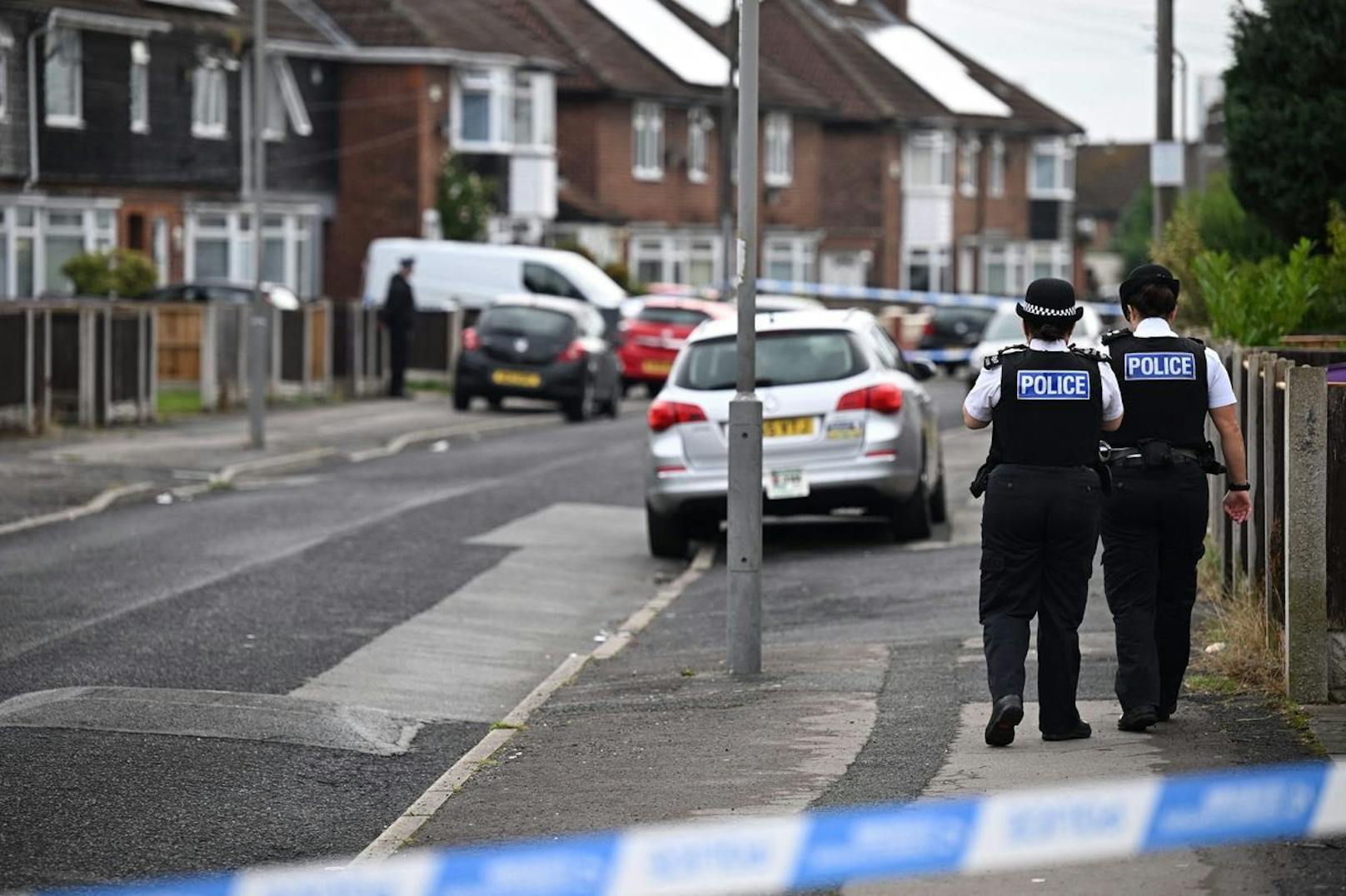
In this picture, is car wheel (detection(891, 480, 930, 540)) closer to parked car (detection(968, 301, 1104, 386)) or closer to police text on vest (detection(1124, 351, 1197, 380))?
police text on vest (detection(1124, 351, 1197, 380))

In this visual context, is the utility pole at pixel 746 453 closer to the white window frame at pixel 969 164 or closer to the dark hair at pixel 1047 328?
the dark hair at pixel 1047 328

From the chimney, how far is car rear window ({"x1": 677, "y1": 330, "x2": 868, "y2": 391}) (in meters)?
68.6

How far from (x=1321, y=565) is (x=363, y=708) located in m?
4.02

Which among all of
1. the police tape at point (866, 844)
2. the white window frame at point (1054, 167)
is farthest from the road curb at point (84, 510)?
the white window frame at point (1054, 167)

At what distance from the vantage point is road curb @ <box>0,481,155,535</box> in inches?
701

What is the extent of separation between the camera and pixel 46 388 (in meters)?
26.1

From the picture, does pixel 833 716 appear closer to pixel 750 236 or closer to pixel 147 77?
pixel 750 236

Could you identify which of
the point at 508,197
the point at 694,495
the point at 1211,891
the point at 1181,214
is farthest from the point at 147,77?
the point at 1211,891

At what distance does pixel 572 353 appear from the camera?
3325 centimetres

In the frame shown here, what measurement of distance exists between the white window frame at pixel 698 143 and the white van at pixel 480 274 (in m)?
19.5

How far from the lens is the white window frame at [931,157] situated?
243 ft

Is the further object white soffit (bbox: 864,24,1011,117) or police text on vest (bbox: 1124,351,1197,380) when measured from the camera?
white soffit (bbox: 864,24,1011,117)

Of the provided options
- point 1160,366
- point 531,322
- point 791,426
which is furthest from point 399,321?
point 1160,366

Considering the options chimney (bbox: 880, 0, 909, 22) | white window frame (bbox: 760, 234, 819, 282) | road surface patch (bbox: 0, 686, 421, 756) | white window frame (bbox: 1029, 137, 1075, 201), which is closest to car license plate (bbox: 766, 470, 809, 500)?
road surface patch (bbox: 0, 686, 421, 756)
